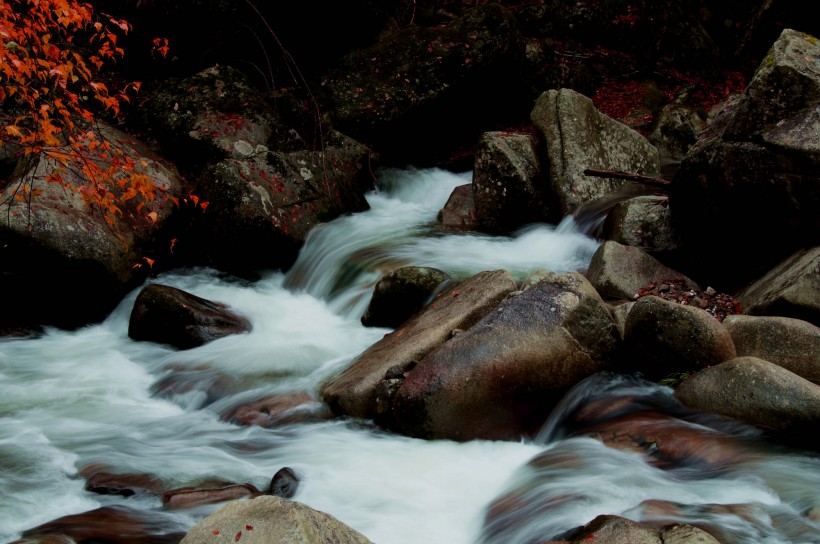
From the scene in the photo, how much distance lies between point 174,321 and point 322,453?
3007 mm

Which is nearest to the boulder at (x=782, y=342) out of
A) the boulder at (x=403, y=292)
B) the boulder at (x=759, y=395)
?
the boulder at (x=759, y=395)

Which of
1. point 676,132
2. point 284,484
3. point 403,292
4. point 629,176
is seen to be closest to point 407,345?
point 403,292

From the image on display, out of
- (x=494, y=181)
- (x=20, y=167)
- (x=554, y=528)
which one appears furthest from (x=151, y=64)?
(x=554, y=528)

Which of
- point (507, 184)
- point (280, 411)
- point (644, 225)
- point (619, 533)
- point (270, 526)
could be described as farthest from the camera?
point (507, 184)

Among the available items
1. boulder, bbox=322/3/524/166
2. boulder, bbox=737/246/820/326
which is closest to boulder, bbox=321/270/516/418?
boulder, bbox=737/246/820/326

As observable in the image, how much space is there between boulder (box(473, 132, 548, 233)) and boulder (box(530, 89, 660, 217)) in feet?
0.79

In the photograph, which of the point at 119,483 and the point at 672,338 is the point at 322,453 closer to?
the point at 119,483

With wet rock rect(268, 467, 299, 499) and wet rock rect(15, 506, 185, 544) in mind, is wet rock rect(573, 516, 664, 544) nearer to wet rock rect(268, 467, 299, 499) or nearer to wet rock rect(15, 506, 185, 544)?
wet rock rect(268, 467, 299, 499)

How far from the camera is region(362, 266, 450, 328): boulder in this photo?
7.67 meters

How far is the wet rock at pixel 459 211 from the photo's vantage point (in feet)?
35.7

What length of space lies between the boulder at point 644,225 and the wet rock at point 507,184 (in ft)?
4.63

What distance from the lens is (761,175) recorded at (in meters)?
7.00

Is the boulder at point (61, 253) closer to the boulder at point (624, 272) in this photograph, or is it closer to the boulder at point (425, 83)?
the boulder at point (425, 83)

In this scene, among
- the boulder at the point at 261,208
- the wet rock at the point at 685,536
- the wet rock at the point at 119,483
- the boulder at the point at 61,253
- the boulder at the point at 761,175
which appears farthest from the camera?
the boulder at the point at 261,208
